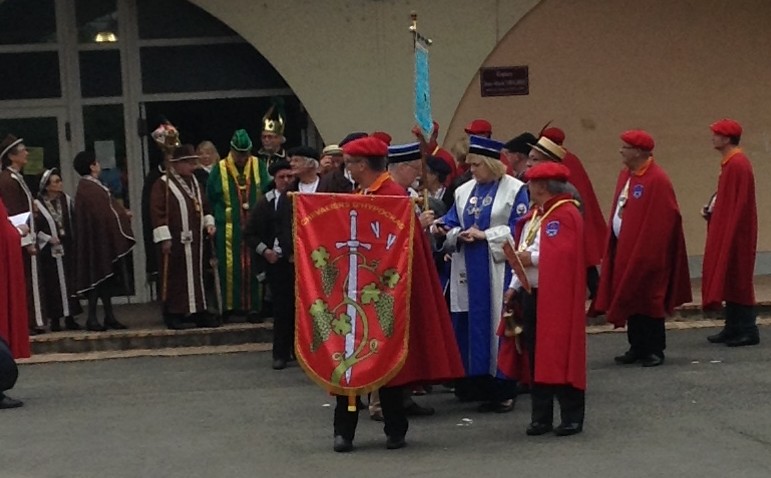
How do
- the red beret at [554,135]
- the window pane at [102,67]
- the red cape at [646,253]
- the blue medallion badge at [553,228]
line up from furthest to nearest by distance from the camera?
1. the window pane at [102,67]
2. the red beret at [554,135]
3. the red cape at [646,253]
4. the blue medallion badge at [553,228]

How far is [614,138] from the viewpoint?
16.5 metres

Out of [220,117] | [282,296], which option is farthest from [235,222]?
[220,117]

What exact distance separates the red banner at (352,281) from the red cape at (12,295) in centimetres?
339

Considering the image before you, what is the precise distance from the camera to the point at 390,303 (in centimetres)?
A: 916

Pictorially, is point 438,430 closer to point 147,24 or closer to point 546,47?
A: point 546,47

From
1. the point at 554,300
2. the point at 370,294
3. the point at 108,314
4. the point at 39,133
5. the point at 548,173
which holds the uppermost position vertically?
the point at 39,133

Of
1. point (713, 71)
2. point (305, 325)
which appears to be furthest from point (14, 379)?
point (713, 71)

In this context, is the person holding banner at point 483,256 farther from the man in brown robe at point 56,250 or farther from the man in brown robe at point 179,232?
the man in brown robe at point 56,250

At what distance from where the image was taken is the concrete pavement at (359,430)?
895 centimetres

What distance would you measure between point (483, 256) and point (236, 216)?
4756mm

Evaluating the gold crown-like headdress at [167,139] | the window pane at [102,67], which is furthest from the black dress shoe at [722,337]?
the window pane at [102,67]

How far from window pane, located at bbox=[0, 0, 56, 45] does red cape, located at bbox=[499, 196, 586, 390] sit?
884cm

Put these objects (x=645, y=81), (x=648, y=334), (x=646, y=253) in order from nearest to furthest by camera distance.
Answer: (x=646, y=253) < (x=648, y=334) < (x=645, y=81)

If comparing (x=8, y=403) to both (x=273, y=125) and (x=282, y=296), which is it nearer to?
(x=282, y=296)
